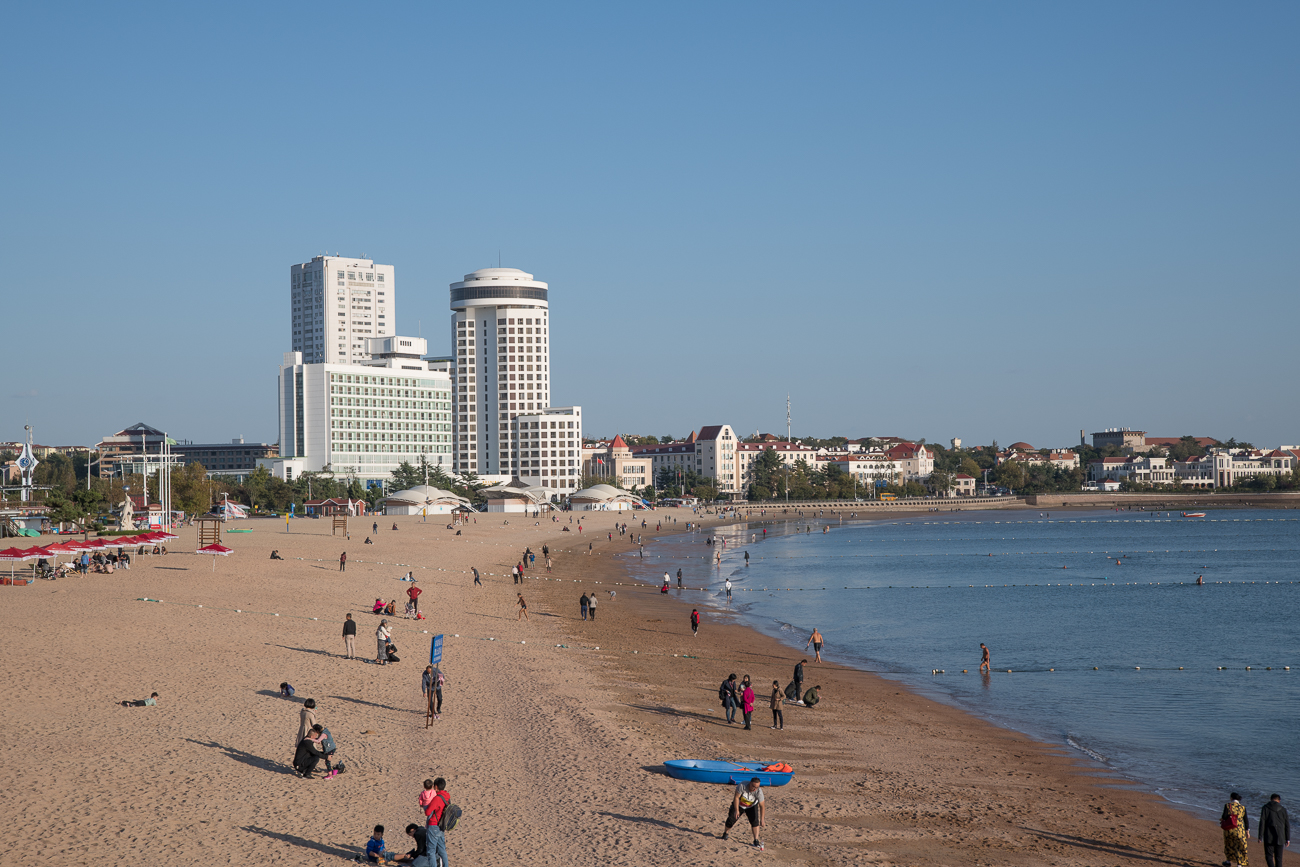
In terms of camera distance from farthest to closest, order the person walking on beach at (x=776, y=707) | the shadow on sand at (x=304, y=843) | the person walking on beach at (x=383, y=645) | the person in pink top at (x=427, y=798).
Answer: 1. the person walking on beach at (x=383, y=645)
2. the person walking on beach at (x=776, y=707)
3. the person in pink top at (x=427, y=798)
4. the shadow on sand at (x=304, y=843)

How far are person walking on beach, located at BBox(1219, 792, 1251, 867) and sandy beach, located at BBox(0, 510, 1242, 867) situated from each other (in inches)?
25.7

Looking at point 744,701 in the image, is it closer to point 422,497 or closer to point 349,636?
point 349,636

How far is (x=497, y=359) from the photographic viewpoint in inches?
7411

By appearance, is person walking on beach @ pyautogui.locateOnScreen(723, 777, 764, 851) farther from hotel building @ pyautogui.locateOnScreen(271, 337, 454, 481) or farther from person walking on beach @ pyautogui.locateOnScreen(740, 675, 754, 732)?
hotel building @ pyautogui.locateOnScreen(271, 337, 454, 481)

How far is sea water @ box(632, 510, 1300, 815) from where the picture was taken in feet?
74.8

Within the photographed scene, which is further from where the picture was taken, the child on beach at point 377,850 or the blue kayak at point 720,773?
the blue kayak at point 720,773

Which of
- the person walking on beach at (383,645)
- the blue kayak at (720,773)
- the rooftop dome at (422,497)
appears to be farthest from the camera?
the rooftop dome at (422,497)

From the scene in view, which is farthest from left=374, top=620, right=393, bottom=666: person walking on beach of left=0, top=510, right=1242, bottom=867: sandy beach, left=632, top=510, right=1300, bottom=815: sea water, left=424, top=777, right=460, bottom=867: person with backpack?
left=424, top=777, right=460, bottom=867: person with backpack

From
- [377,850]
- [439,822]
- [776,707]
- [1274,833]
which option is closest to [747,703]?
[776,707]

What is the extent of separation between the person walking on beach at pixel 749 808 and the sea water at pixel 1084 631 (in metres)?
8.68

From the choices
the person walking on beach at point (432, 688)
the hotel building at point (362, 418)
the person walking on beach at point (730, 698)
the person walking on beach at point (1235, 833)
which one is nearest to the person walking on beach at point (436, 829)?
the person walking on beach at point (432, 688)

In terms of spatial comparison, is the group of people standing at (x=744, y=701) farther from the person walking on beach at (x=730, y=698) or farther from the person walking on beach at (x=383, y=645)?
the person walking on beach at (x=383, y=645)

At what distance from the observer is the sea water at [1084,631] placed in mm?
22812

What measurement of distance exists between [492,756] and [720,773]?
407cm
